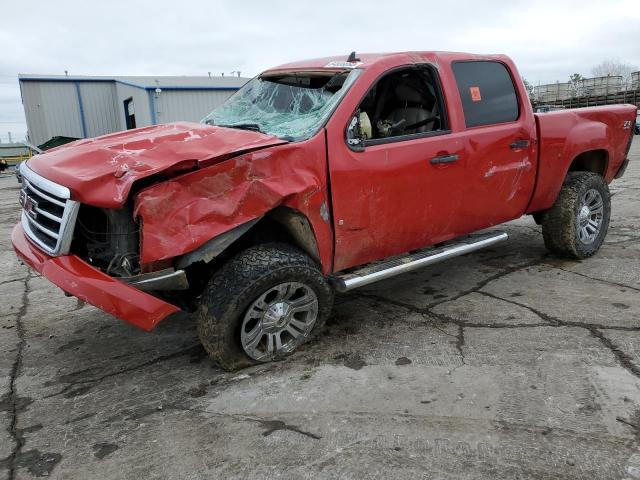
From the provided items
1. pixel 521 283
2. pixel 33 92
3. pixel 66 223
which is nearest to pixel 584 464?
pixel 521 283

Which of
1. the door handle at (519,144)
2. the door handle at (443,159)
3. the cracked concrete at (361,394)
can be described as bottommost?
the cracked concrete at (361,394)

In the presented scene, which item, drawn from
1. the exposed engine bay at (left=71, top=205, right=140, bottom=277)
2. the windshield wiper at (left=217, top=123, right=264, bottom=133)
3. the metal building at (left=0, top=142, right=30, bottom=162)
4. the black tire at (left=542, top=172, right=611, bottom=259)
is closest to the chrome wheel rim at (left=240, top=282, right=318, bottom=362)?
the exposed engine bay at (left=71, top=205, right=140, bottom=277)

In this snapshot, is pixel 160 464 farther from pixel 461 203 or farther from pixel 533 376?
pixel 461 203

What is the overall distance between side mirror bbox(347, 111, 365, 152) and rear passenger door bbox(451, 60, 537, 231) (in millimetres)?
A: 943

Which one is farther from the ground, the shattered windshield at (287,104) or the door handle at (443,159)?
the shattered windshield at (287,104)

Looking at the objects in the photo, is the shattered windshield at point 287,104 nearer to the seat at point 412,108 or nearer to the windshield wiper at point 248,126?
the windshield wiper at point 248,126

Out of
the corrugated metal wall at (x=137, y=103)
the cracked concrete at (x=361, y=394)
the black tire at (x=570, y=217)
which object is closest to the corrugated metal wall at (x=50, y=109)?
the corrugated metal wall at (x=137, y=103)

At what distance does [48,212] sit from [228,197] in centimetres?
108

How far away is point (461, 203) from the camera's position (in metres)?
3.96

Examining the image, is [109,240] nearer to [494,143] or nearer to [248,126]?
[248,126]

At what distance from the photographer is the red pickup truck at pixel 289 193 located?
2736mm

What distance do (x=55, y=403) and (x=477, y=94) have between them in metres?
3.69

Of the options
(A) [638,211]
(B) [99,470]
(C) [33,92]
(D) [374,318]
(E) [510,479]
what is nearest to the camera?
(E) [510,479]

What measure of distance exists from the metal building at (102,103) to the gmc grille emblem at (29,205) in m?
17.0
